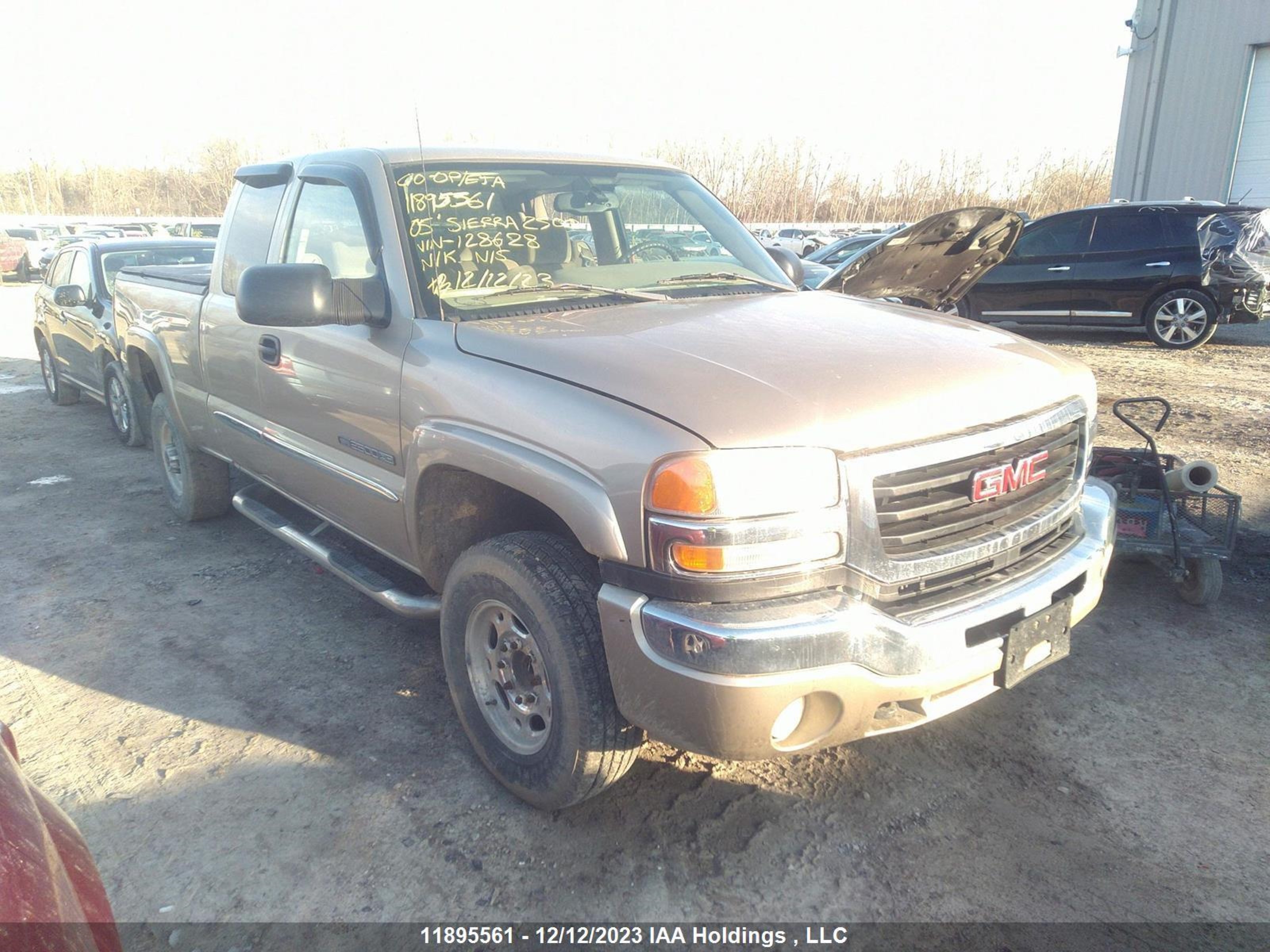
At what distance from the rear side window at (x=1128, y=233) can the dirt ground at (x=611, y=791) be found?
314 inches

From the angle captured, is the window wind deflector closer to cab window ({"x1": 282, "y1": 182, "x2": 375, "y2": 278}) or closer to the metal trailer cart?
cab window ({"x1": 282, "y1": 182, "x2": 375, "y2": 278})

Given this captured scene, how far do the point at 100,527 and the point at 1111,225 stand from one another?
11.6 meters

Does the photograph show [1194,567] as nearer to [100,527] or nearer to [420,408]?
[420,408]

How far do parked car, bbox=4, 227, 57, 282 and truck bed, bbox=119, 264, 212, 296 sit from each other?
74.1 feet

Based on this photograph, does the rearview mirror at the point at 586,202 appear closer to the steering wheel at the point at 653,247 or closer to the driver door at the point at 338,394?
the steering wheel at the point at 653,247

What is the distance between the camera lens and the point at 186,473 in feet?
17.3

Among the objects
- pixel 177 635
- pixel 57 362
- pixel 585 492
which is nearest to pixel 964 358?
pixel 585 492

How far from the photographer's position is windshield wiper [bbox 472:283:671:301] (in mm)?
3154

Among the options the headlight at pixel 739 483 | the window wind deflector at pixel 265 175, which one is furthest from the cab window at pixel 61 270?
the headlight at pixel 739 483

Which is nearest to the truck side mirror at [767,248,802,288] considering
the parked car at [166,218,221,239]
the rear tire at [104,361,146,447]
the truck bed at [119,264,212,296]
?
the truck bed at [119,264,212,296]

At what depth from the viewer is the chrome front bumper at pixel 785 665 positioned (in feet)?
6.80

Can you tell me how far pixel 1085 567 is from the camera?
8.92 feet

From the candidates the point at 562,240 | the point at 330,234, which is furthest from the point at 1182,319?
the point at 330,234

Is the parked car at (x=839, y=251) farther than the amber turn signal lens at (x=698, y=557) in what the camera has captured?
Yes
